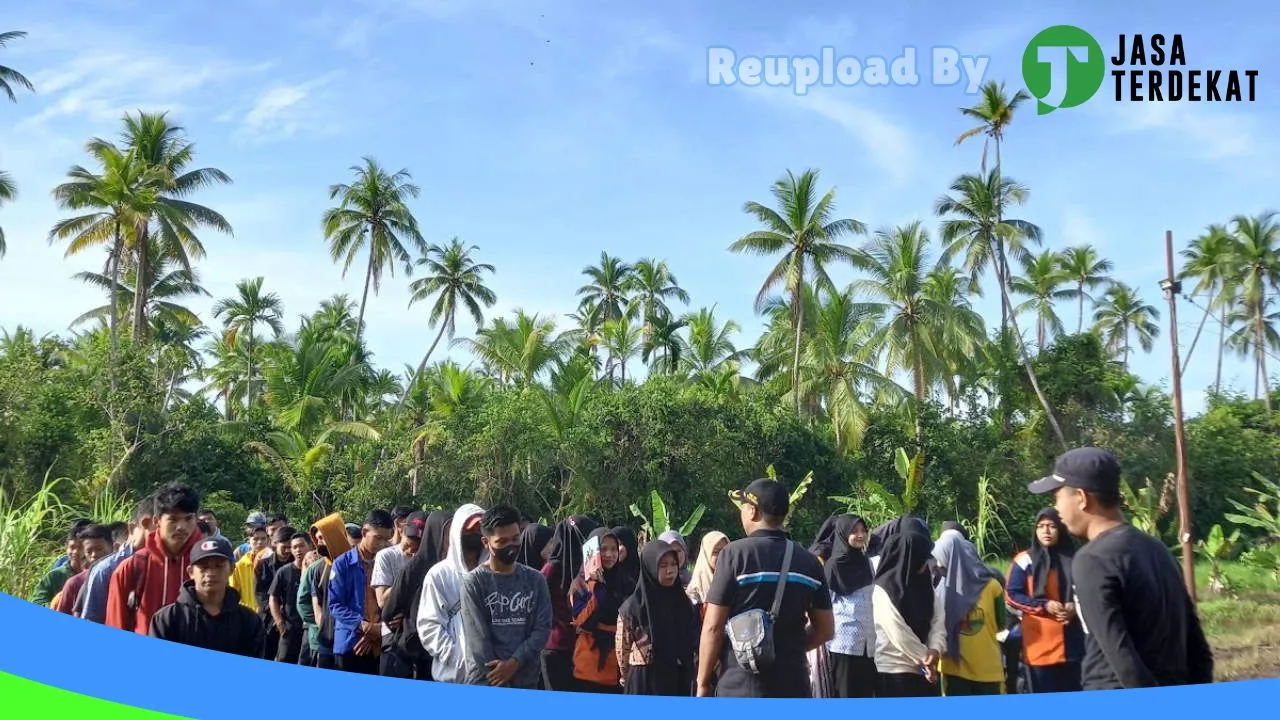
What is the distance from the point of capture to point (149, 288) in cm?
2997

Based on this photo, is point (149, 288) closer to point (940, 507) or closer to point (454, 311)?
point (454, 311)

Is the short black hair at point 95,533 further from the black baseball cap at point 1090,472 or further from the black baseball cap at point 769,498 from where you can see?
the black baseball cap at point 1090,472

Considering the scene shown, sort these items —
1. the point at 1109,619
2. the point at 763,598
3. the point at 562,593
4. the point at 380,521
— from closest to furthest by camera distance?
the point at 1109,619
the point at 763,598
the point at 380,521
the point at 562,593

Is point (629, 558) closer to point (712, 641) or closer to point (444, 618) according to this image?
point (444, 618)

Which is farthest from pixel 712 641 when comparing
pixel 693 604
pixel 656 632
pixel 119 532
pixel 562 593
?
pixel 119 532

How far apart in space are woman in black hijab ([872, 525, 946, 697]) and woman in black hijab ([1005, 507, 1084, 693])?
1.35 feet

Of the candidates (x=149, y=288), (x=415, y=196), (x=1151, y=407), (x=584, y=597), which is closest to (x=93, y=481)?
(x=149, y=288)

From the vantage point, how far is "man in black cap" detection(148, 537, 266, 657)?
3.77 metres

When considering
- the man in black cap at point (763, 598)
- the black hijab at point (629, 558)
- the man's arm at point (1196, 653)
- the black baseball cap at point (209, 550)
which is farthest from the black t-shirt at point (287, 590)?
the man's arm at point (1196, 653)

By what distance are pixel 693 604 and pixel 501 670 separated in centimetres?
130

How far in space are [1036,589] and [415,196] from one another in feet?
99.7

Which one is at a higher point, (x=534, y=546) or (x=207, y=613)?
(x=534, y=546)

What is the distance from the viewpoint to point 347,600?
17.7 ft

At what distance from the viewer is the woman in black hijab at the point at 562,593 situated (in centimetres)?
548
